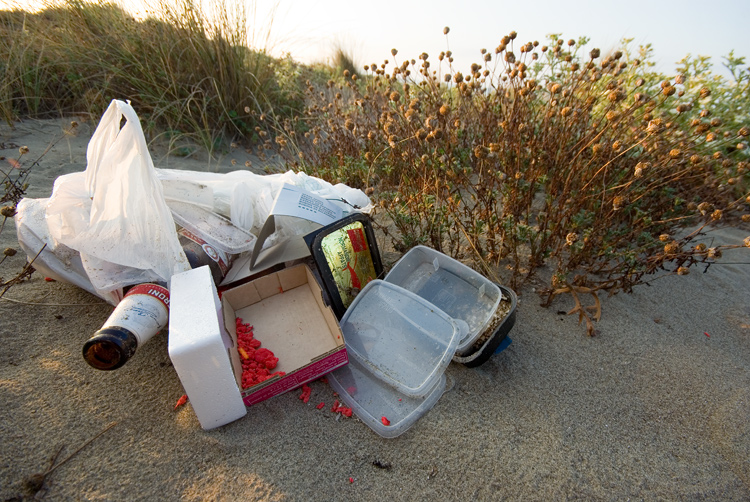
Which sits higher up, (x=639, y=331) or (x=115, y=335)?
(x=115, y=335)

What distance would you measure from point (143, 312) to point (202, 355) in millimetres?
311

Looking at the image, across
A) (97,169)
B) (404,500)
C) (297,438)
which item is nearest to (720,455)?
(404,500)

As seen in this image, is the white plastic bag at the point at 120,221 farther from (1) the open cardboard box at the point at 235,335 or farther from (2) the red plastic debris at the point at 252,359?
(2) the red plastic debris at the point at 252,359

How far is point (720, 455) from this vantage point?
3.97 feet

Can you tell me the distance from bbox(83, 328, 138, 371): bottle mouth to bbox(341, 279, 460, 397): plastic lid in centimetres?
66

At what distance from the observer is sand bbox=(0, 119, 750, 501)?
3.58ft

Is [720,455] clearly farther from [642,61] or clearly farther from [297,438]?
[642,61]

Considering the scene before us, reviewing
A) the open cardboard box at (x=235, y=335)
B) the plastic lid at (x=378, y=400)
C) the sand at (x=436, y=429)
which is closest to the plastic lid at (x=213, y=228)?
the open cardboard box at (x=235, y=335)

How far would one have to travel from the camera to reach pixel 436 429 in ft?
4.08

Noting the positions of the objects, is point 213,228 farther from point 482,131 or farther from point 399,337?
point 482,131

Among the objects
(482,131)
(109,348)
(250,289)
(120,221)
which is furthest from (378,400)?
(482,131)

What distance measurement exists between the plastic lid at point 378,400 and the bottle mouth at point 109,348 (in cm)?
61

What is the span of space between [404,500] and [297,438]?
355 millimetres

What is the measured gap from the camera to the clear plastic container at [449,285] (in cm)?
149
